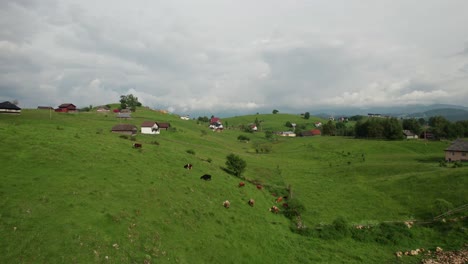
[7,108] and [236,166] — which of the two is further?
[7,108]

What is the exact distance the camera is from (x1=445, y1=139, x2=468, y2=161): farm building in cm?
7531

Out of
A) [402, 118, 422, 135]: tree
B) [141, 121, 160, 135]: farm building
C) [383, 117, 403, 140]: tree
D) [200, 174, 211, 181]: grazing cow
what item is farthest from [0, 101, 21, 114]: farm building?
[402, 118, 422, 135]: tree

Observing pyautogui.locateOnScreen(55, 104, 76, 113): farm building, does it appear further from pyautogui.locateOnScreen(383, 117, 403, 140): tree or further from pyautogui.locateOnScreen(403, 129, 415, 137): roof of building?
pyautogui.locateOnScreen(403, 129, 415, 137): roof of building

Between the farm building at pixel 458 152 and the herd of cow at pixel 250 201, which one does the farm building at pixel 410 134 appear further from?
the herd of cow at pixel 250 201

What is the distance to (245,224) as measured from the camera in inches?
1228

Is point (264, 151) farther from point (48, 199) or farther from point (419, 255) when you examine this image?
point (48, 199)

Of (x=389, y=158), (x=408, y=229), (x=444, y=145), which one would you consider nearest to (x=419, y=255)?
(x=408, y=229)

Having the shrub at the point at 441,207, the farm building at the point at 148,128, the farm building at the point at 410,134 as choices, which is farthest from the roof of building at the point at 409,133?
the farm building at the point at 148,128

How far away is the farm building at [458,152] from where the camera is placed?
75.3 meters

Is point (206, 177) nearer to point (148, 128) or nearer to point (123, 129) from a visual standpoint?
point (123, 129)

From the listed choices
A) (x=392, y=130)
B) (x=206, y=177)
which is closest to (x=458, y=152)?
(x=392, y=130)

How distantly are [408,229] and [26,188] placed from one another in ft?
138

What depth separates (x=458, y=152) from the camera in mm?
76250

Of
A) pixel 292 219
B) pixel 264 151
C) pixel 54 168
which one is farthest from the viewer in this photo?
pixel 264 151
